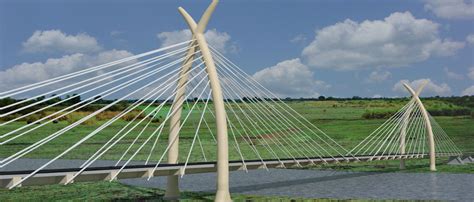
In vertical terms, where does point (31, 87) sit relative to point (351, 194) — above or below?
above

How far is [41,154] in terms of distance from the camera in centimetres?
4953

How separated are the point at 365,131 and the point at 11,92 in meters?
49.7

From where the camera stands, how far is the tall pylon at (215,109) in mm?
15138

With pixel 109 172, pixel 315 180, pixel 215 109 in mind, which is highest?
pixel 215 109

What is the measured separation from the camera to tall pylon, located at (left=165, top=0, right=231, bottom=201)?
15.1m

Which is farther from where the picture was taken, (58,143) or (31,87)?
(58,143)

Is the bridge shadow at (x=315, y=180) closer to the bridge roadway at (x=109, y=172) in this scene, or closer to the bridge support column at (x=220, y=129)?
the bridge roadway at (x=109, y=172)

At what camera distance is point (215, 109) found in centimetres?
1516

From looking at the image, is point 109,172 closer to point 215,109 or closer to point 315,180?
point 215,109

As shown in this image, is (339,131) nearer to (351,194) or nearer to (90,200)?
(351,194)

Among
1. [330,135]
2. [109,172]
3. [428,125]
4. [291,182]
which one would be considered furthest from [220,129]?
[330,135]

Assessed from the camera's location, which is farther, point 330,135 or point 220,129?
point 330,135

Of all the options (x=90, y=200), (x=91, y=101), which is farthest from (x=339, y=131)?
(x=91, y=101)

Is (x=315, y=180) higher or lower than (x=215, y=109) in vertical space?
lower
